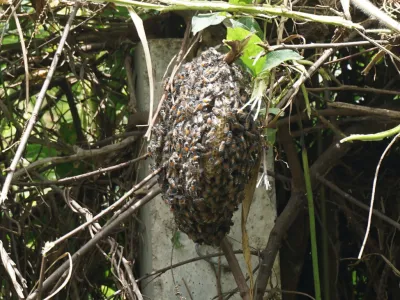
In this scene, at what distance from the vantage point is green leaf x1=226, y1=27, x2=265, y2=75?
4.43ft

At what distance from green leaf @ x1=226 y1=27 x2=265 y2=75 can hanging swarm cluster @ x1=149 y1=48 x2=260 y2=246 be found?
2cm

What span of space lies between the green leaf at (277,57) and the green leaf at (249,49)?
0.02 meters

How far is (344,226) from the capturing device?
232 centimetres

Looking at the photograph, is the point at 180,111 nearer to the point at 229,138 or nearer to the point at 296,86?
the point at 229,138

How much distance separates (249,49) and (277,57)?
2.2 inches

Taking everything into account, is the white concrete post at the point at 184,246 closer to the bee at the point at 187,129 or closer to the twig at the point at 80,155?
the twig at the point at 80,155

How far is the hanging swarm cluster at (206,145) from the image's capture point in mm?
1298

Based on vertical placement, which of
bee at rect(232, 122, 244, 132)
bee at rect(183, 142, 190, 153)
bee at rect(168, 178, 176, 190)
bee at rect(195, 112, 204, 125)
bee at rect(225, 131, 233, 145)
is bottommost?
bee at rect(168, 178, 176, 190)

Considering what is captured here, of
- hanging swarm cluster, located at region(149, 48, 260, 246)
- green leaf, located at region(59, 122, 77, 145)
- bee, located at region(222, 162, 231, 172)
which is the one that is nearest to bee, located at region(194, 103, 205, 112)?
hanging swarm cluster, located at region(149, 48, 260, 246)

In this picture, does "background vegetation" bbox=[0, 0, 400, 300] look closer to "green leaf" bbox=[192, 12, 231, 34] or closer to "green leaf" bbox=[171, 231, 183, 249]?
"green leaf" bbox=[171, 231, 183, 249]

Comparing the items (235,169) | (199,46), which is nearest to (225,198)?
(235,169)

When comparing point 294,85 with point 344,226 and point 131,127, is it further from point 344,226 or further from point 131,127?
point 344,226

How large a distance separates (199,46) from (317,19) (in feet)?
1.97

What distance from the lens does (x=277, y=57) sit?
1.36 metres
